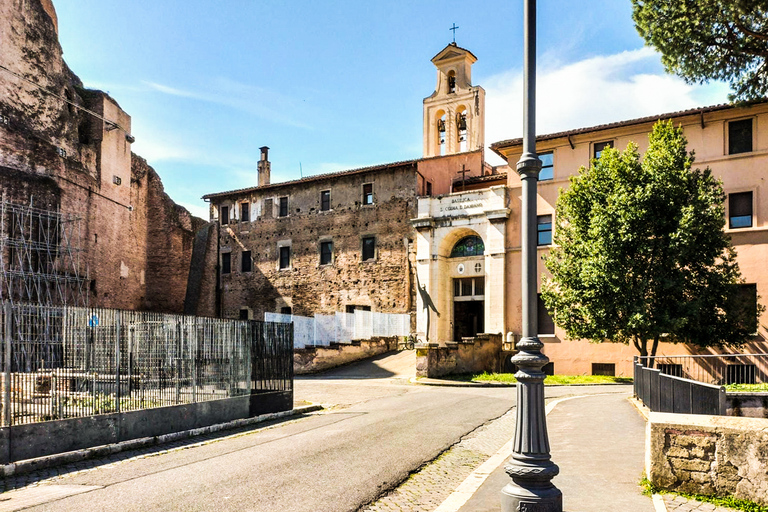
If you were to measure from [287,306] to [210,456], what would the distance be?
32.1m

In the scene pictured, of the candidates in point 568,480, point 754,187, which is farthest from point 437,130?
point 568,480

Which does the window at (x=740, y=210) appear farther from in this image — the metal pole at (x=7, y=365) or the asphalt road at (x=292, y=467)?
the metal pole at (x=7, y=365)

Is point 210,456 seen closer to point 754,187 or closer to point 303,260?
point 754,187

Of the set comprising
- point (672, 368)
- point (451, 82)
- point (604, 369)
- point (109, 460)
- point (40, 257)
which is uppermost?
point (451, 82)

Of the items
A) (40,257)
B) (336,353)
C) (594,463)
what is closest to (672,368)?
(594,463)

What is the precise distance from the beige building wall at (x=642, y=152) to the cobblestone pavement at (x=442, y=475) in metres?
16.9

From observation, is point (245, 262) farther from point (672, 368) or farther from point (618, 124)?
point (672, 368)

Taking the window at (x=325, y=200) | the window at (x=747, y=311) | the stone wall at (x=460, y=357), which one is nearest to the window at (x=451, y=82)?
the window at (x=325, y=200)

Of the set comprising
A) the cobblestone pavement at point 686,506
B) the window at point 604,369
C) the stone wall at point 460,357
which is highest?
the cobblestone pavement at point 686,506

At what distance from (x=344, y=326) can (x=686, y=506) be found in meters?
26.3

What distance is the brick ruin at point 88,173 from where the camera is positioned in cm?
3206

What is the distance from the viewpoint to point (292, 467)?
8.59 metres

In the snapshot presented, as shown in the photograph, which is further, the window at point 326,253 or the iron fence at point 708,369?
the window at point 326,253

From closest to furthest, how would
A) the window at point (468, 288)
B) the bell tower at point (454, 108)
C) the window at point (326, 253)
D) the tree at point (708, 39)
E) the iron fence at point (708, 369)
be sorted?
the tree at point (708, 39) → the iron fence at point (708, 369) → the window at point (468, 288) → the bell tower at point (454, 108) → the window at point (326, 253)
